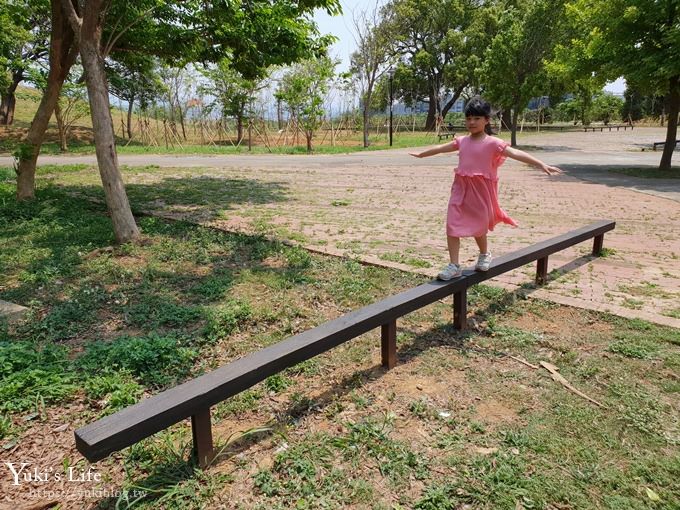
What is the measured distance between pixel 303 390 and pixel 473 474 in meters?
1.16

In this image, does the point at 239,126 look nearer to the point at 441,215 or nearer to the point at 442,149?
the point at 441,215

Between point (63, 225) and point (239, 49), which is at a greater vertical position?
point (239, 49)

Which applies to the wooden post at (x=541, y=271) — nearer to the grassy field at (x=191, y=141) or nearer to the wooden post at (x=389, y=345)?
the wooden post at (x=389, y=345)

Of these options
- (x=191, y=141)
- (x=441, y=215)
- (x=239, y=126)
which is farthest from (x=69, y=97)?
(x=441, y=215)

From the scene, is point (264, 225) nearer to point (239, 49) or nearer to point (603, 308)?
point (239, 49)

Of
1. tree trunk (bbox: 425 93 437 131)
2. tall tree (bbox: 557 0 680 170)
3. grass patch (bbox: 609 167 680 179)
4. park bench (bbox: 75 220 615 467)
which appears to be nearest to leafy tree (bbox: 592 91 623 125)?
tree trunk (bbox: 425 93 437 131)

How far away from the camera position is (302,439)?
8.33ft

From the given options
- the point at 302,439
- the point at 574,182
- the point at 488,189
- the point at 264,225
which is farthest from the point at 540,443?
the point at 574,182

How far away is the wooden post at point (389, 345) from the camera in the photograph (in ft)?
10.4

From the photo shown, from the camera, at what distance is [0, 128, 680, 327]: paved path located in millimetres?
4742

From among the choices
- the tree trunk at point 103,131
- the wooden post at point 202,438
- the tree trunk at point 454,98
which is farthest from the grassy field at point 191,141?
the wooden post at point 202,438

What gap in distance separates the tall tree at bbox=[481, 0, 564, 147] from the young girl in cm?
2154

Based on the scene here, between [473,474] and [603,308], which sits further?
[603,308]

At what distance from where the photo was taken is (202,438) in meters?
2.26
